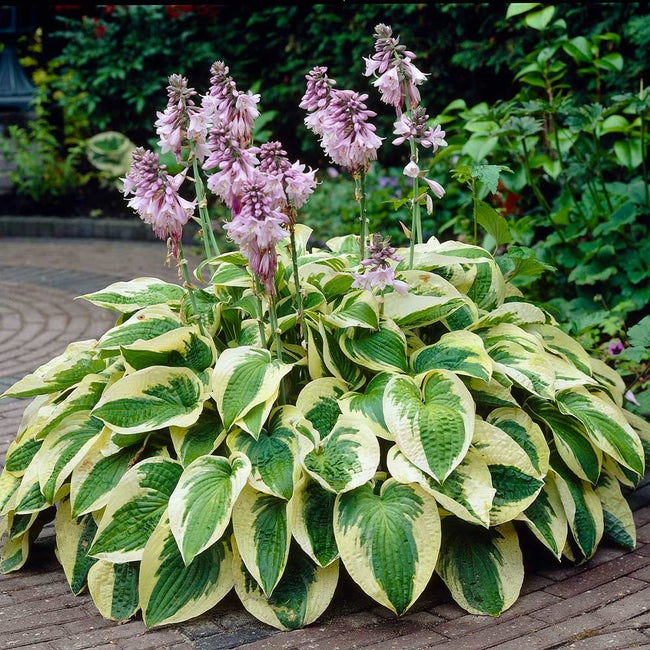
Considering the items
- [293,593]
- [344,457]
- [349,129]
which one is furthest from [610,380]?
[293,593]

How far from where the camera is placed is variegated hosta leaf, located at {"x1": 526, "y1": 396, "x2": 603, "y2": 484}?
2.95 meters

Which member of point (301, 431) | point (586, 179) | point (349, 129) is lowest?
point (301, 431)

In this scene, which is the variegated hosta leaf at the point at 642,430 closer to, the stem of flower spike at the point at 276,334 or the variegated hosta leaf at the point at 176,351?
the stem of flower spike at the point at 276,334

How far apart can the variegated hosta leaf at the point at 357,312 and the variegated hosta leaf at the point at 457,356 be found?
0.19m

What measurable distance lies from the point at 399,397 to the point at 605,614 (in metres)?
0.80

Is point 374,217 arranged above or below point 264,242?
below

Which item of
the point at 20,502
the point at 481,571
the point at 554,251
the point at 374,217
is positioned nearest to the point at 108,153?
the point at 374,217

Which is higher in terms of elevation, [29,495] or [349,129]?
[349,129]

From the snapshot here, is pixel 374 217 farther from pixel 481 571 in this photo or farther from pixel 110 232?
pixel 481 571

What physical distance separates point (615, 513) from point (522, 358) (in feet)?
1.84

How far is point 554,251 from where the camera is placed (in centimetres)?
505

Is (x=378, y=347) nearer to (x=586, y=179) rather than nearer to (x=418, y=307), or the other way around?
(x=418, y=307)

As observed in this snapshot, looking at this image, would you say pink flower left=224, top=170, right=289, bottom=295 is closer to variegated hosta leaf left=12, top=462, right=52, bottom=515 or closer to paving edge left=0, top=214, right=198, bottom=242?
variegated hosta leaf left=12, top=462, right=52, bottom=515

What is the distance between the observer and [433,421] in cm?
269
